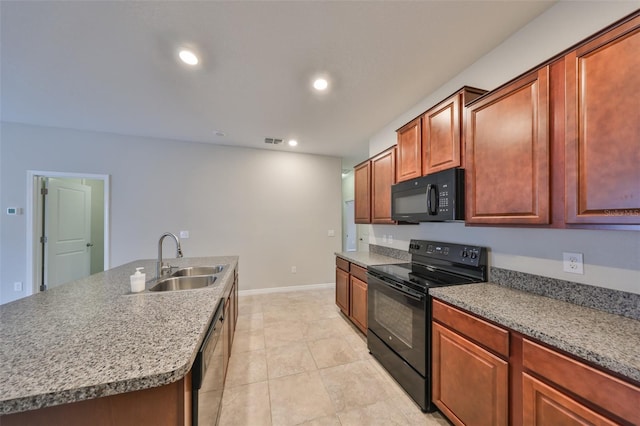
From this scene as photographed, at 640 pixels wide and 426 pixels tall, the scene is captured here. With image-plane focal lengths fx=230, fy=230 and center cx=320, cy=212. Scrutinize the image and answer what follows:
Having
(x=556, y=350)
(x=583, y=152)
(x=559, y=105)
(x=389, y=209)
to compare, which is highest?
(x=559, y=105)

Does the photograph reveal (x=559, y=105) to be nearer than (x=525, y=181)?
Yes

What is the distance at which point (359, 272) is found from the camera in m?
2.68

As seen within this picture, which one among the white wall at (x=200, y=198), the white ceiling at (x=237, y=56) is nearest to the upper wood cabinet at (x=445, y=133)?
the white ceiling at (x=237, y=56)

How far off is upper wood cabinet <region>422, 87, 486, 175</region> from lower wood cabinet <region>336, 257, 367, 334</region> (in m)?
1.34

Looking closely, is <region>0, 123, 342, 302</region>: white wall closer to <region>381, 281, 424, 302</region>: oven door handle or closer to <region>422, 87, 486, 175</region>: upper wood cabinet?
<region>381, 281, 424, 302</region>: oven door handle

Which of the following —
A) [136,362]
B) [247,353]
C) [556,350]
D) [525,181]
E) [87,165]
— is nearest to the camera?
[136,362]

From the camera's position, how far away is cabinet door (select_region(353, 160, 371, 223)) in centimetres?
311

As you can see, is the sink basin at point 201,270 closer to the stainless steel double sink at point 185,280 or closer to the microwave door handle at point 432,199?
the stainless steel double sink at point 185,280

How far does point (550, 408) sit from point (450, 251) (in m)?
1.19

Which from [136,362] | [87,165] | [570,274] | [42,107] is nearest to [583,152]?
[570,274]

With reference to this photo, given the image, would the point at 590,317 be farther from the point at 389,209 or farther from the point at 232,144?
the point at 232,144

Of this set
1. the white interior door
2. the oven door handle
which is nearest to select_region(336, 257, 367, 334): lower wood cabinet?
the oven door handle

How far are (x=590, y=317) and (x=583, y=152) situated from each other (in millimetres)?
→ 795

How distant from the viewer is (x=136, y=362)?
767 millimetres
